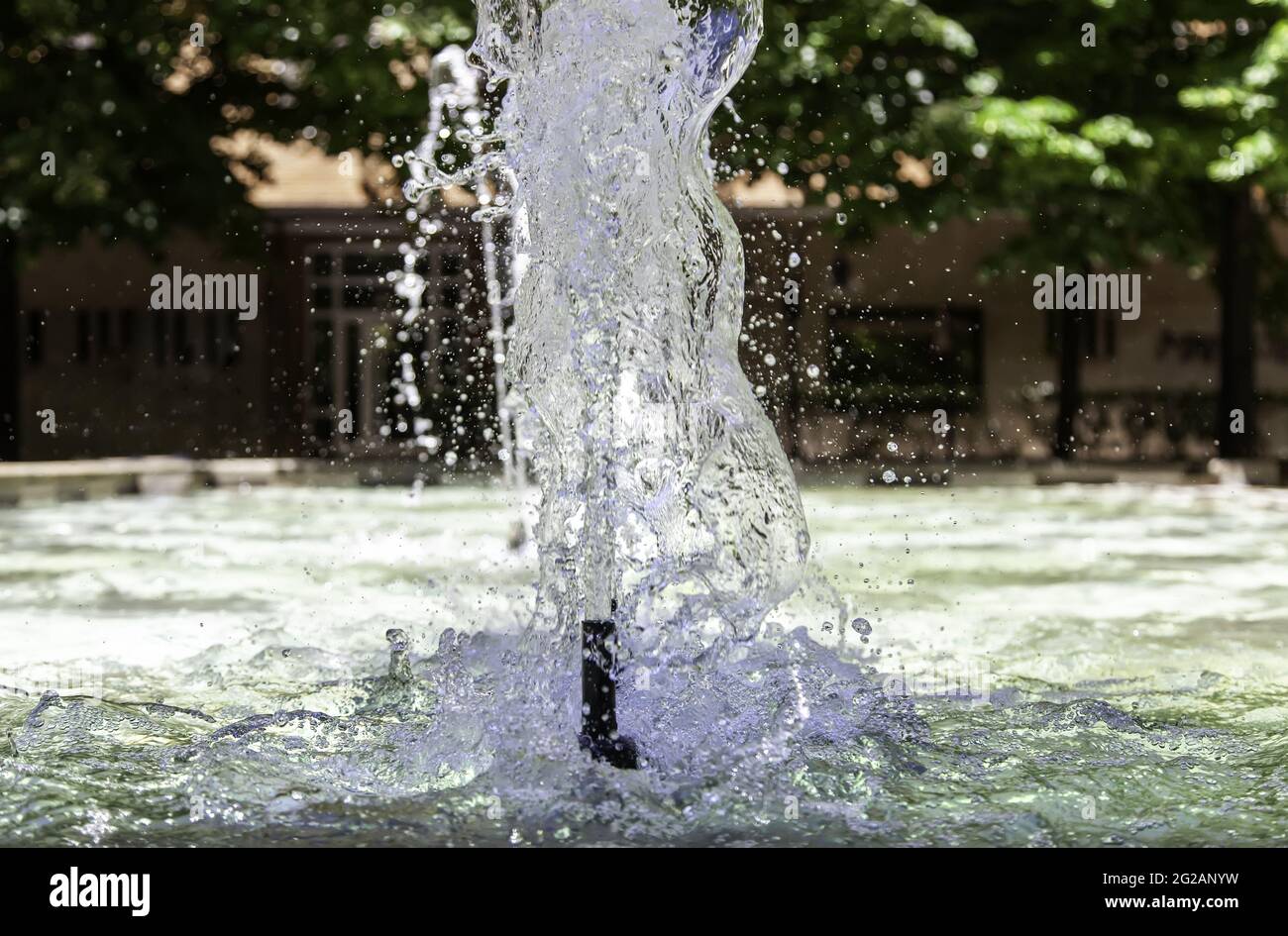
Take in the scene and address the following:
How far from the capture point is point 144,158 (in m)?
19.1

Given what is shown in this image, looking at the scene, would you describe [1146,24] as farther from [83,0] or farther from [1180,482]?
[83,0]

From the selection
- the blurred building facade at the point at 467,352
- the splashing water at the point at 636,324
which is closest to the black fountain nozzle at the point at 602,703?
the splashing water at the point at 636,324

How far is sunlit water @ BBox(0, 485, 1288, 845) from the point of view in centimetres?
443

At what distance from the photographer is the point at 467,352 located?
27.5 meters

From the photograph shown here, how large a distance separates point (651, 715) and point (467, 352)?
897 inches

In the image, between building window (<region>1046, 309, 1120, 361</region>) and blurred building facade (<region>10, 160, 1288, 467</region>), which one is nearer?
blurred building facade (<region>10, 160, 1288, 467</region>)

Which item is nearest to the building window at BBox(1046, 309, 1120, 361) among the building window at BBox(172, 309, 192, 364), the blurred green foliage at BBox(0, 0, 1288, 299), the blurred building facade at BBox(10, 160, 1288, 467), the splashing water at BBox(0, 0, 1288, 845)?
the blurred building facade at BBox(10, 160, 1288, 467)

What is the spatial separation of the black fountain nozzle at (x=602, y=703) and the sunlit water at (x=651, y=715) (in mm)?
64

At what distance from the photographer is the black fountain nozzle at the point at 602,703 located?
455 centimetres

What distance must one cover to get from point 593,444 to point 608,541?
325 millimetres

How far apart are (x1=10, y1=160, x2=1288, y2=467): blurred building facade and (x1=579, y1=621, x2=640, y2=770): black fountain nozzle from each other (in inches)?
710

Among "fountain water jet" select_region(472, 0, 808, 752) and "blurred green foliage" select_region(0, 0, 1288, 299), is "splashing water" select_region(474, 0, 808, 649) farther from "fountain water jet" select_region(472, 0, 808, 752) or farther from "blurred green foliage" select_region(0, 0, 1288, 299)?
"blurred green foliage" select_region(0, 0, 1288, 299)

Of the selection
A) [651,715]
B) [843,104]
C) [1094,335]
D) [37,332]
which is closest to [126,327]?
[37,332]
